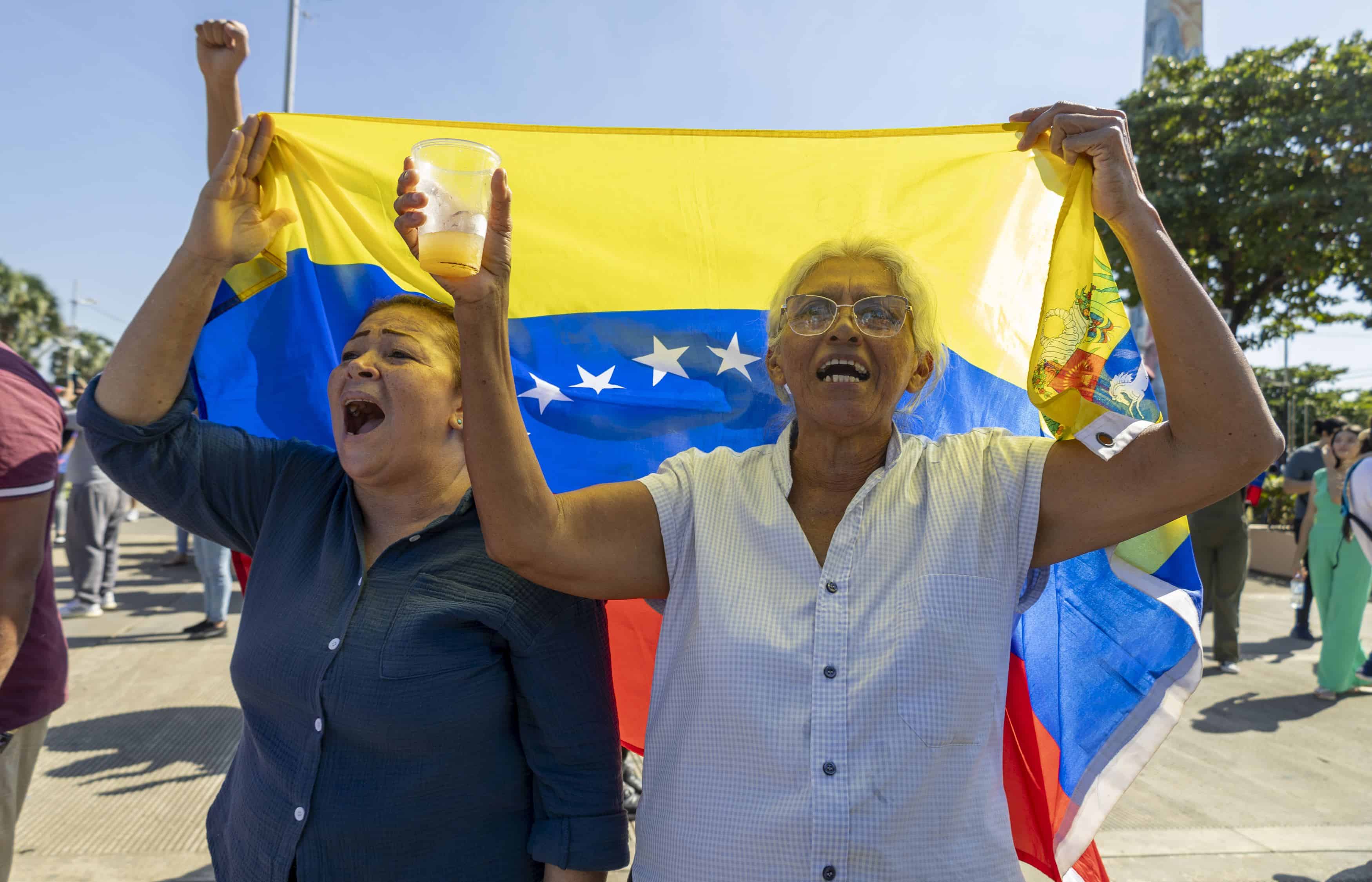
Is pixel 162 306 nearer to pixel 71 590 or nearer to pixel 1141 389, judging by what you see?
pixel 1141 389

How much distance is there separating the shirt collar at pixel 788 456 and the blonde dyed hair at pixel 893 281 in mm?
189

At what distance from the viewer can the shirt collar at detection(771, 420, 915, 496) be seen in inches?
68.4

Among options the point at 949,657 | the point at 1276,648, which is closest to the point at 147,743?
the point at 949,657

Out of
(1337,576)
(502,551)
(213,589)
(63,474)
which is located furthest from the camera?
(63,474)

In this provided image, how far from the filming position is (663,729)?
1.61 metres

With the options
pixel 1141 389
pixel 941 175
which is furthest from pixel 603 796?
pixel 941 175

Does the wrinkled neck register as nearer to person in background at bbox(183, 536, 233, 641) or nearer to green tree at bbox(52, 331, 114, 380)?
person in background at bbox(183, 536, 233, 641)

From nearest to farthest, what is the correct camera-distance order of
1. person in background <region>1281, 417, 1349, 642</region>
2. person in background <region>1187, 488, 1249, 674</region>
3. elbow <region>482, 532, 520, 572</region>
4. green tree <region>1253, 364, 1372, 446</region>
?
1. elbow <region>482, 532, 520, 572</region>
2. person in background <region>1187, 488, 1249, 674</region>
3. person in background <region>1281, 417, 1349, 642</region>
4. green tree <region>1253, 364, 1372, 446</region>

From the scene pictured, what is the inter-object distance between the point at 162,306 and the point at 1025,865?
12.1 ft

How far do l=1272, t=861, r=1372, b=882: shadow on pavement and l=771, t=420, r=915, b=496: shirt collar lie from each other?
297 centimetres

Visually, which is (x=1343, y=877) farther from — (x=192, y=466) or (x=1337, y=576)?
(x=192, y=466)

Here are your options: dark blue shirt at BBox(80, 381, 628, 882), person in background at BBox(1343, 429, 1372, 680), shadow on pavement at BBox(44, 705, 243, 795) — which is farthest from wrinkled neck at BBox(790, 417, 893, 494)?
person in background at BBox(1343, 429, 1372, 680)

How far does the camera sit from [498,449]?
4.94 ft

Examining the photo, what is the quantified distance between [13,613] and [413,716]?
1.08 metres
